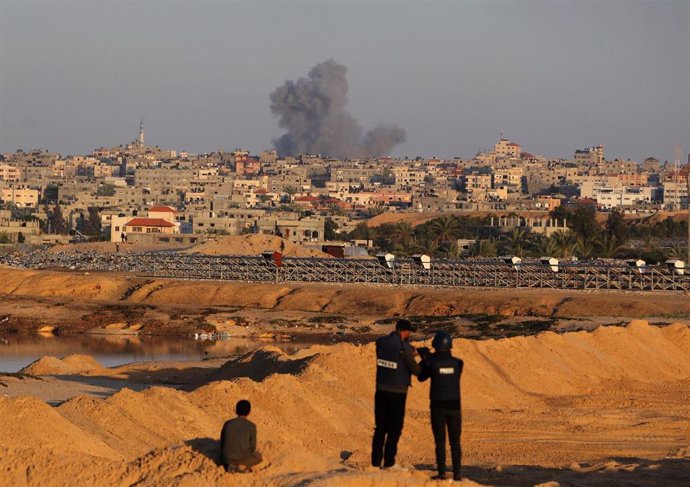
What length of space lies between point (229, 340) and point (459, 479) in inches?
1623

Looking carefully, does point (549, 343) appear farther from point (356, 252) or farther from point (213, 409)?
point (356, 252)

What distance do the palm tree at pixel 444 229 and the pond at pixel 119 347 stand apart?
68489mm

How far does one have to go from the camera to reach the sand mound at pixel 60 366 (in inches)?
1419

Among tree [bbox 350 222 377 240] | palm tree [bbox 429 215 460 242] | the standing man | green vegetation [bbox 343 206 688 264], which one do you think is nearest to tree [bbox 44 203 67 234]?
green vegetation [bbox 343 206 688 264]

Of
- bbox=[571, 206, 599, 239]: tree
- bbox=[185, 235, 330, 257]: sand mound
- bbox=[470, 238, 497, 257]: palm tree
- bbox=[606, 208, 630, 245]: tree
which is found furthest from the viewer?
bbox=[606, 208, 630, 245]: tree

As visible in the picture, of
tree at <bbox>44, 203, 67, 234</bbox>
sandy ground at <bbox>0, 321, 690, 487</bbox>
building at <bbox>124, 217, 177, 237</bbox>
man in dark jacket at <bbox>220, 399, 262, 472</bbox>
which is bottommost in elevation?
tree at <bbox>44, 203, 67, 234</bbox>

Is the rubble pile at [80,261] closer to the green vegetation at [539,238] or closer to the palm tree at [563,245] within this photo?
the green vegetation at [539,238]

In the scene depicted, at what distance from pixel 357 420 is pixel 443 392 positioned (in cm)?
836

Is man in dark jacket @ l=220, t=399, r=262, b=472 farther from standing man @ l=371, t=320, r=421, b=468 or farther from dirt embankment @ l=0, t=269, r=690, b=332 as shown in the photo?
dirt embankment @ l=0, t=269, r=690, b=332

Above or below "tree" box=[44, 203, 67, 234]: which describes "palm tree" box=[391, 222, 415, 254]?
above

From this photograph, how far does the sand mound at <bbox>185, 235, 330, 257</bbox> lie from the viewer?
3853 inches

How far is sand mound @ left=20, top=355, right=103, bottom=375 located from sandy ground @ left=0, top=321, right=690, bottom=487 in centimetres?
8

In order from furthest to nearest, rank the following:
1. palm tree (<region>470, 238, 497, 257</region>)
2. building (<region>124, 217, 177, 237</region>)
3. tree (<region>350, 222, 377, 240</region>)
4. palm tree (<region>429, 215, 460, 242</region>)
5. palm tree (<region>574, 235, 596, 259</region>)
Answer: tree (<region>350, 222, 377, 240</region>) → building (<region>124, 217, 177, 237</region>) → palm tree (<region>429, 215, 460, 242</region>) → palm tree (<region>470, 238, 497, 257</region>) → palm tree (<region>574, 235, 596, 259</region>)

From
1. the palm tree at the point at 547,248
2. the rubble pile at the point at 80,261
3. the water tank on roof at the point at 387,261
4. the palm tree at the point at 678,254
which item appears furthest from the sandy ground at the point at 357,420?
the palm tree at the point at 678,254
